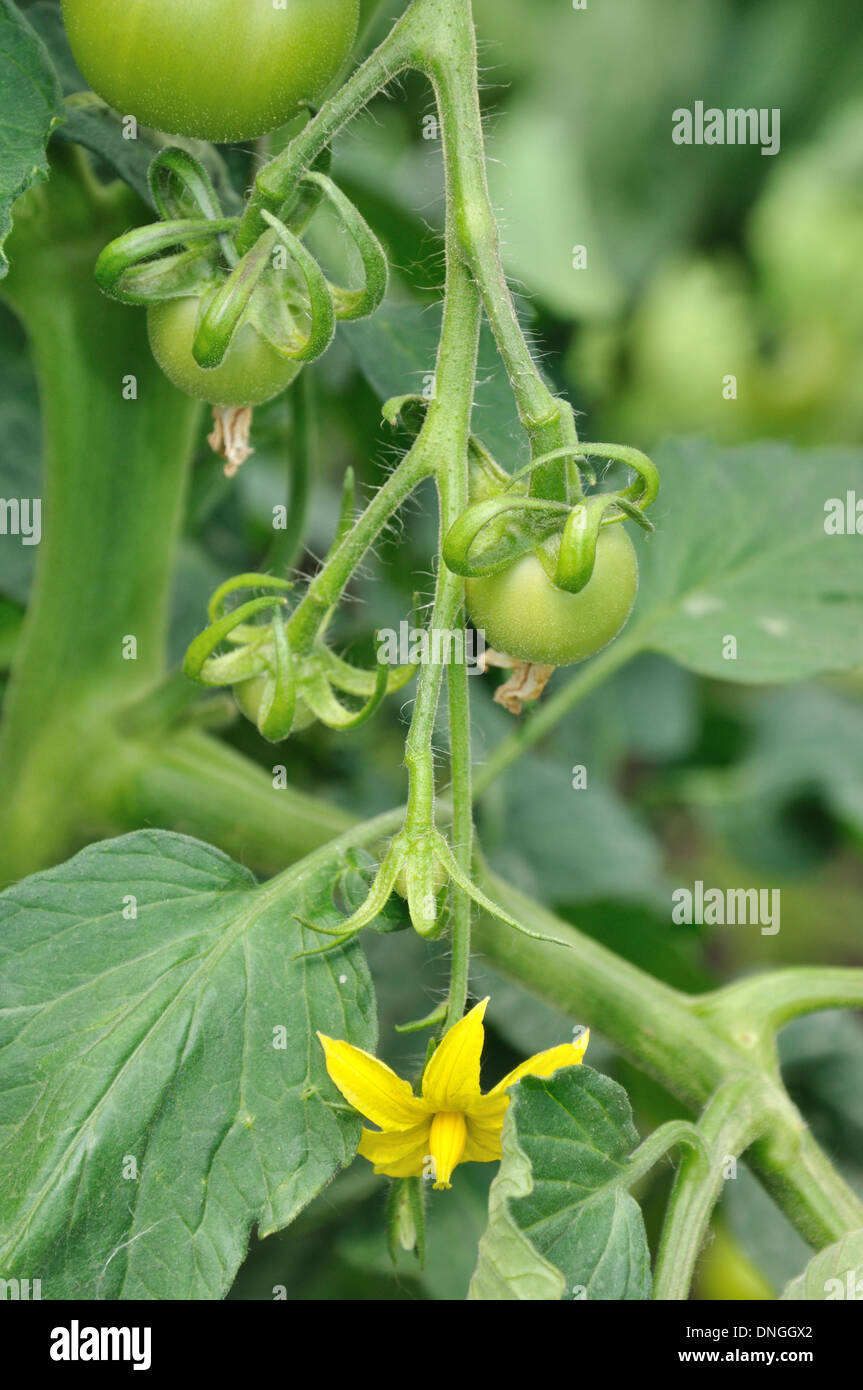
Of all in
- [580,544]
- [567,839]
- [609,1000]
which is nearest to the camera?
[580,544]

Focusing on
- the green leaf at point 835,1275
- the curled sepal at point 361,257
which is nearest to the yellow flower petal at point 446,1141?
the green leaf at point 835,1275

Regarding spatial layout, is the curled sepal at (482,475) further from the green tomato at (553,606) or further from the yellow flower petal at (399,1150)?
the yellow flower petal at (399,1150)

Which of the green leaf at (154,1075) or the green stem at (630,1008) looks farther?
the green stem at (630,1008)

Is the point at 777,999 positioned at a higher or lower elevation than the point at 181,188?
lower

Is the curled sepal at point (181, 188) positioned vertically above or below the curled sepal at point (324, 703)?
above

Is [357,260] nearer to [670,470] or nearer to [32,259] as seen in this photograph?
[32,259]

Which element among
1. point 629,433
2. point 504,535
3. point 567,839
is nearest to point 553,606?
point 504,535

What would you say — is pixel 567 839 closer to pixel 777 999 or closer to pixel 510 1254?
pixel 777 999

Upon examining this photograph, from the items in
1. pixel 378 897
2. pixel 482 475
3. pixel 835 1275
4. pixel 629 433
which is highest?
pixel 629 433
